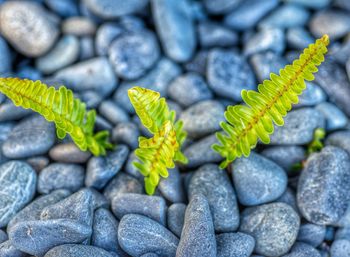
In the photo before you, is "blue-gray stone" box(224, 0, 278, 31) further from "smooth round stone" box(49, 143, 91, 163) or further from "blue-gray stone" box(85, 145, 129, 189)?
"smooth round stone" box(49, 143, 91, 163)

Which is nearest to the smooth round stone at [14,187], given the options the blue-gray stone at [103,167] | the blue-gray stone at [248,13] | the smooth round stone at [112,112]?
the blue-gray stone at [103,167]

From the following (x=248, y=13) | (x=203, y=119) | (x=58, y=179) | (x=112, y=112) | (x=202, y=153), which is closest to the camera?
(x=58, y=179)

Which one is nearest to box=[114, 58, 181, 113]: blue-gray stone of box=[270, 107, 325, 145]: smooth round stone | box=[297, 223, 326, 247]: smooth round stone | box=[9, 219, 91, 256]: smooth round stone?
box=[270, 107, 325, 145]: smooth round stone

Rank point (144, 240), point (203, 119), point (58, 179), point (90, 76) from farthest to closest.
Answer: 1. point (90, 76)
2. point (203, 119)
3. point (58, 179)
4. point (144, 240)

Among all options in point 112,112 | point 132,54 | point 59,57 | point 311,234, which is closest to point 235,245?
point 311,234

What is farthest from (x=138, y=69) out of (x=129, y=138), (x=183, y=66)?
(x=129, y=138)

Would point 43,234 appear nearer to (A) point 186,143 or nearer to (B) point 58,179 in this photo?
(B) point 58,179

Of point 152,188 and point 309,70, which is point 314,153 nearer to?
point 309,70

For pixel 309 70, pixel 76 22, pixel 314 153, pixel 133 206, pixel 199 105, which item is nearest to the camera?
pixel 309 70
